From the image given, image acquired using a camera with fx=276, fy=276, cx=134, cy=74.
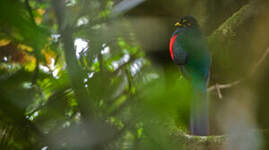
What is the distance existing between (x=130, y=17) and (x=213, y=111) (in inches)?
40.4

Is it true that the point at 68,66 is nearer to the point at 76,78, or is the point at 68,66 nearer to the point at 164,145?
the point at 76,78

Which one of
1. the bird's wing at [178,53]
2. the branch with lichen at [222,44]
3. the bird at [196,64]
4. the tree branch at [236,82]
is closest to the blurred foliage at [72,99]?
the branch with lichen at [222,44]

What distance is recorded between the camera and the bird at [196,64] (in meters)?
1.43

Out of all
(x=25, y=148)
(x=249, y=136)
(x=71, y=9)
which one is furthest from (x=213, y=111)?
(x=25, y=148)

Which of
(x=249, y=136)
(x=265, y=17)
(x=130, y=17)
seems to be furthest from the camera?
(x=130, y=17)

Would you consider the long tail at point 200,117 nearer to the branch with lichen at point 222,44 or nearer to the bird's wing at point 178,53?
the branch with lichen at point 222,44

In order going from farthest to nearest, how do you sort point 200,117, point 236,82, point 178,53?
point 236,82
point 178,53
point 200,117

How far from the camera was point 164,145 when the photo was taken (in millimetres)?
559

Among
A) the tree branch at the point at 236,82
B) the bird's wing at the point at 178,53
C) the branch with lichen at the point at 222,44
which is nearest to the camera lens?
the branch with lichen at the point at 222,44

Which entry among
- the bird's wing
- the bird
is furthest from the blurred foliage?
the bird's wing

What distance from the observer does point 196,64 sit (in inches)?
63.0

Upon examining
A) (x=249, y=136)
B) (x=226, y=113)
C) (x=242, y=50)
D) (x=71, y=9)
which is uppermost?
(x=71, y=9)

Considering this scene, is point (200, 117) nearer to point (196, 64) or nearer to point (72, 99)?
point (196, 64)

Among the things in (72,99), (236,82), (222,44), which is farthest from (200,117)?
(72,99)
